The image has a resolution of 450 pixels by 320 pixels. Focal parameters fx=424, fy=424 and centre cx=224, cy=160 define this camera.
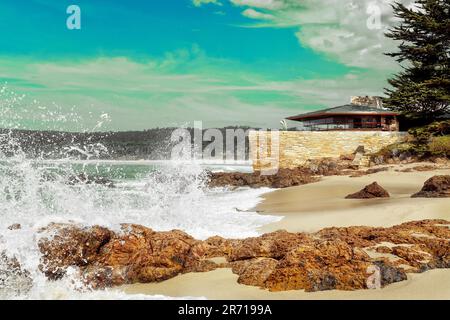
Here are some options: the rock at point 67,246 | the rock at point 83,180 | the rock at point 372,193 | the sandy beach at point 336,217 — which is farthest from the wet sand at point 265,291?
the rock at point 372,193

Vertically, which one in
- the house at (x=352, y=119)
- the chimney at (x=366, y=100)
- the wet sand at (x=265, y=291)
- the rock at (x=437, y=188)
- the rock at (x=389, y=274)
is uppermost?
the chimney at (x=366, y=100)

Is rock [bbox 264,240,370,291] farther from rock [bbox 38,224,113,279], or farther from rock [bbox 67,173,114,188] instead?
rock [bbox 67,173,114,188]

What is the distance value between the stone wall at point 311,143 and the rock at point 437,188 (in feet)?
50.3

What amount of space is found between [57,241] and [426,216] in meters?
7.51

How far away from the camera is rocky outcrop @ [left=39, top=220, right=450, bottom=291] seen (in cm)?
510

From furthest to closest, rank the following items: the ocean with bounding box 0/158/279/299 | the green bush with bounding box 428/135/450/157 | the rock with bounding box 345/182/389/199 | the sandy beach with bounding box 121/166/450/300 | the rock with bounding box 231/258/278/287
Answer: the green bush with bounding box 428/135/450/157, the rock with bounding box 345/182/389/199, the ocean with bounding box 0/158/279/299, the rock with bounding box 231/258/278/287, the sandy beach with bounding box 121/166/450/300

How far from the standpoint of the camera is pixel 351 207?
11672 millimetres

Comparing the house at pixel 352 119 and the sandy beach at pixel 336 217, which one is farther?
the house at pixel 352 119

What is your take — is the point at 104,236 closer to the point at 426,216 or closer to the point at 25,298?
the point at 25,298

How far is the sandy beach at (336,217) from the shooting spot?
191 inches

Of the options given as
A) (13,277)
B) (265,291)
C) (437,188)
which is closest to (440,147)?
(437,188)

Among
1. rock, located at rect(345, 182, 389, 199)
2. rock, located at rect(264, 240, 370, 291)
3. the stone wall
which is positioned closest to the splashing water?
rock, located at rect(264, 240, 370, 291)

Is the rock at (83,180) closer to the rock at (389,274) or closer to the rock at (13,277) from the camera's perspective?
the rock at (13,277)

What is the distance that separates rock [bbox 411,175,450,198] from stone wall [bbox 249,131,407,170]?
15.3 m
